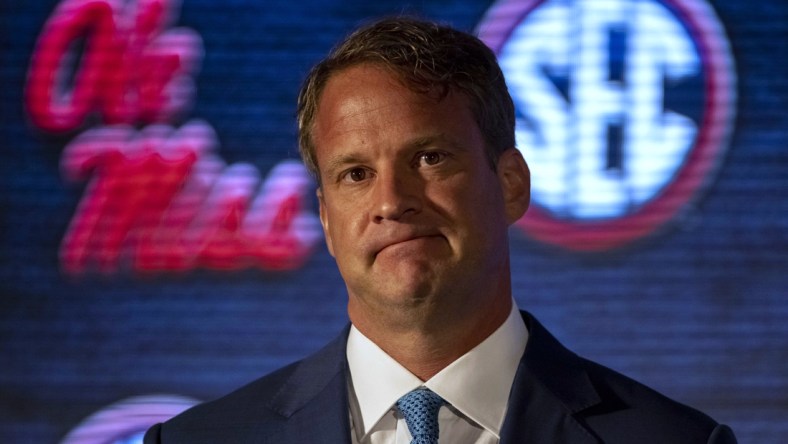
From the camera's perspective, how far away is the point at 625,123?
3.16 m

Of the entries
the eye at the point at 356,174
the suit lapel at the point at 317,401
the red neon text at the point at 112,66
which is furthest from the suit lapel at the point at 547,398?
the red neon text at the point at 112,66

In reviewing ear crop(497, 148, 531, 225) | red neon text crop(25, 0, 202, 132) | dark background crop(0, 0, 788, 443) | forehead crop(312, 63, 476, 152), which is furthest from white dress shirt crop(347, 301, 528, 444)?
red neon text crop(25, 0, 202, 132)

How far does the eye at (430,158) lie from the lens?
6.23ft

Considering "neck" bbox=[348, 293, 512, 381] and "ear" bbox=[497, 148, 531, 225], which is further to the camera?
"ear" bbox=[497, 148, 531, 225]

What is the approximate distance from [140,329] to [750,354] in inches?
57.6

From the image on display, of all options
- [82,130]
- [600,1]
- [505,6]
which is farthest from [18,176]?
[600,1]

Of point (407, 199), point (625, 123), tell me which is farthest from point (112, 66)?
point (407, 199)

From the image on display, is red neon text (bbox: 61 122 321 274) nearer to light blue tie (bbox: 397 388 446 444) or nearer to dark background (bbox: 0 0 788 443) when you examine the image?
dark background (bbox: 0 0 788 443)

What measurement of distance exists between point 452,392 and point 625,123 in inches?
55.8

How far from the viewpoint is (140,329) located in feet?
10.6

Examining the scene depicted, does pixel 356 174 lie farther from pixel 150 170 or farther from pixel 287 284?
pixel 150 170

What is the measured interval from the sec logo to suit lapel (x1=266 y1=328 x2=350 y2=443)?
4.00ft

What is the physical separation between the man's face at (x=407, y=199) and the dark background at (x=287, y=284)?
48.7 inches

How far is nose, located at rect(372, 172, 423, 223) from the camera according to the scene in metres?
1.83
